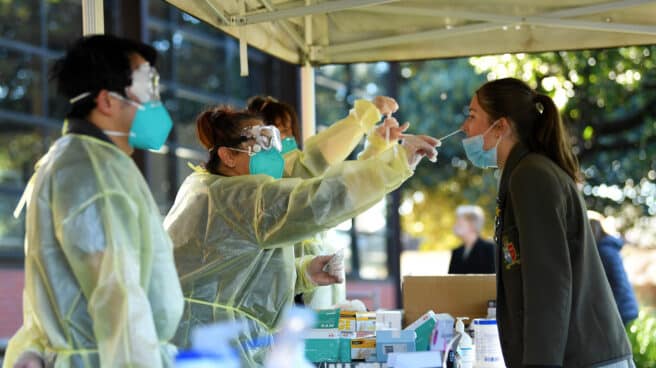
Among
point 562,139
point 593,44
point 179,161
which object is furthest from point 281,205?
point 179,161

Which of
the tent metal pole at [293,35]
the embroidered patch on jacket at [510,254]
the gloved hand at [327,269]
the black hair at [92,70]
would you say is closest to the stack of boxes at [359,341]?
the gloved hand at [327,269]

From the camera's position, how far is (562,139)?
358 cm

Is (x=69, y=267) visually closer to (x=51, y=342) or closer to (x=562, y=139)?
(x=51, y=342)

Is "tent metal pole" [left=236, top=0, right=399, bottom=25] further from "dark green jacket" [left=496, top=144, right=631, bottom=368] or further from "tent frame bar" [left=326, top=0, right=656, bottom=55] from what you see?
"dark green jacket" [left=496, top=144, right=631, bottom=368]

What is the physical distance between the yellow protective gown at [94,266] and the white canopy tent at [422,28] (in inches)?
80.3

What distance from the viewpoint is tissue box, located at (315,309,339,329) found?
13.0 ft

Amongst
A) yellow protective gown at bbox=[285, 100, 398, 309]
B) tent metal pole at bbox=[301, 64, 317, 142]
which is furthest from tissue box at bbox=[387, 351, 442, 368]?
tent metal pole at bbox=[301, 64, 317, 142]

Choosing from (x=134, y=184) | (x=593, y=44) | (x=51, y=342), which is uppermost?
(x=593, y=44)

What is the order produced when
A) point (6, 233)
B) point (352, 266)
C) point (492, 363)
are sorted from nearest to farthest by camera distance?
point (492, 363) → point (6, 233) → point (352, 266)

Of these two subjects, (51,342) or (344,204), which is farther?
(344,204)

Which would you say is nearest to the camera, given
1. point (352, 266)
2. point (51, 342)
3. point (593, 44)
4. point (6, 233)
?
point (51, 342)

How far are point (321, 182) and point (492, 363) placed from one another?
1.35 meters

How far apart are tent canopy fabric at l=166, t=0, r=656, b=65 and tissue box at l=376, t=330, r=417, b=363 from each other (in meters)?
1.74

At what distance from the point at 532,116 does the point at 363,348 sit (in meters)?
1.08
